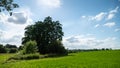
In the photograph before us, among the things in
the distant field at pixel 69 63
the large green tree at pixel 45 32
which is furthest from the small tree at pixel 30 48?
the distant field at pixel 69 63

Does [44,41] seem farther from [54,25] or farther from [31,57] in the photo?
[31,57]

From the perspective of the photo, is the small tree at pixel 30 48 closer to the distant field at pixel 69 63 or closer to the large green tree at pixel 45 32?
the large green tree at pixel 45 32

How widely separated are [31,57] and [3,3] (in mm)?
38667

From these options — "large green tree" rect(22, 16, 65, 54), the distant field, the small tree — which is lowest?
the distant field

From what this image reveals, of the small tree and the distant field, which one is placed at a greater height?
the small tree

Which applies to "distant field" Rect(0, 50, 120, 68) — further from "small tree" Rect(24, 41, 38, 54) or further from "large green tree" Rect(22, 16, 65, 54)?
"large green tree" Rect(22, 16, 65, 54)

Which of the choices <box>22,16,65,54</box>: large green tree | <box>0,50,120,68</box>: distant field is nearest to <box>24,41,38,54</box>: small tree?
<box>22,16,65,54</box>: large green tree

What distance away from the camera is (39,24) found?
95.9 m

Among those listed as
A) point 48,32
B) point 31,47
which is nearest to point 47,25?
point 48,32

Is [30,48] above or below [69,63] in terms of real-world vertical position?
above

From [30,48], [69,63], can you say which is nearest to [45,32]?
[30,48]

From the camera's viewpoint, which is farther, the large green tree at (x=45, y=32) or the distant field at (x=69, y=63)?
the large green tree at (x=45, y=32)

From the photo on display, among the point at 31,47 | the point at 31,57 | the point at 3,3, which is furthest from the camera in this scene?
the point at 31,47

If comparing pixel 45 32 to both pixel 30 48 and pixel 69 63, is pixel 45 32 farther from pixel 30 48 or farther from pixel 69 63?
pixel 69 63
